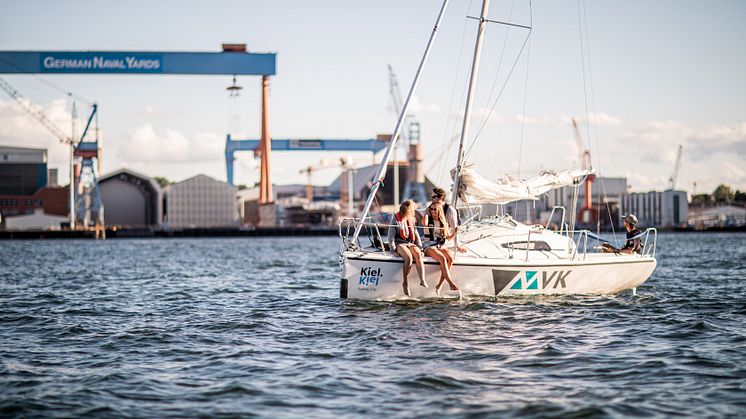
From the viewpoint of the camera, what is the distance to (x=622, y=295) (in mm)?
17969

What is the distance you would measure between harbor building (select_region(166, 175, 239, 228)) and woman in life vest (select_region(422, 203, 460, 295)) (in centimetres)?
10469

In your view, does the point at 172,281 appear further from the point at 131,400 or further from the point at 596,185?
the point at 596,185

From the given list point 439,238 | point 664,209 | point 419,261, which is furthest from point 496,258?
point 664,209

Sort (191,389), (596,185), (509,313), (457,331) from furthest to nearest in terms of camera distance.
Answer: (596,185), (509,313), (457,331), (191,389)

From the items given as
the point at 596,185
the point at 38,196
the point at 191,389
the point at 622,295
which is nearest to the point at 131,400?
the point at 191,389

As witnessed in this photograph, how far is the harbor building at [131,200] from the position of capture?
379 feet

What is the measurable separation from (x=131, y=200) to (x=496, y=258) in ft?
353

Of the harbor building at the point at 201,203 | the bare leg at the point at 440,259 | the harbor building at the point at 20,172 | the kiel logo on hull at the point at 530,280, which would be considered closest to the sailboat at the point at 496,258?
the kiel logo on hull at the point at 530,280

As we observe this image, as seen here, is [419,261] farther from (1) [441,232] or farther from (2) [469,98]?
(2) [469,98]

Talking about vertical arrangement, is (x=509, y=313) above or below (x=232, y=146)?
below

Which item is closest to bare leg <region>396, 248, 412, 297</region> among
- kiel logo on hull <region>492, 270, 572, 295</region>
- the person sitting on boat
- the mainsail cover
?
the person sitting on boat

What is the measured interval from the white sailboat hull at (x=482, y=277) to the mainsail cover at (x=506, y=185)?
5.48 ft

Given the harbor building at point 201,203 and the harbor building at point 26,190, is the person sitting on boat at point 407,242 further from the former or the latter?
the harbor building at point 201,203

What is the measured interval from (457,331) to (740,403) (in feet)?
16.2
